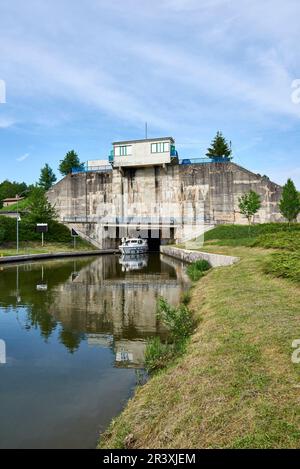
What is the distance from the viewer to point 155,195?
225ft

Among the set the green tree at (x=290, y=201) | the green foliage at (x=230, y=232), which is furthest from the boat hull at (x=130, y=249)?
the green tree at (x=290, y=201)

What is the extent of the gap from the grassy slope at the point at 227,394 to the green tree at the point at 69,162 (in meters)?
82.3

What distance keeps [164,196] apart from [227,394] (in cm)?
6259

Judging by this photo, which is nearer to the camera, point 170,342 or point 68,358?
point 68,358

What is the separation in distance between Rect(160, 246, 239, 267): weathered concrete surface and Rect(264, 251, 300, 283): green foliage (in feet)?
26.3

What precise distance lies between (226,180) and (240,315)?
53.7 metres

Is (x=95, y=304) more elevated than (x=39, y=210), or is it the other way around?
(x=39, y=210)

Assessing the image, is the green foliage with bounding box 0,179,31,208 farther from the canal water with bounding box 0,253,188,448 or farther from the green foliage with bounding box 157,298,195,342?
the green foliage with bounding box 157,298,195,342

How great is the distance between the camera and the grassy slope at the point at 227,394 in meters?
5.15

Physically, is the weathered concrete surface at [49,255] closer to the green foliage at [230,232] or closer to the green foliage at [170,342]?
the green foliage at [230,232]

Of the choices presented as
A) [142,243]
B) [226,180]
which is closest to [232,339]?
[142,243]

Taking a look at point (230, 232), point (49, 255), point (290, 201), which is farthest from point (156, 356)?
point (230, 232)

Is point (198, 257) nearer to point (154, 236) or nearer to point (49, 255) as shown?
point (49, 255)
